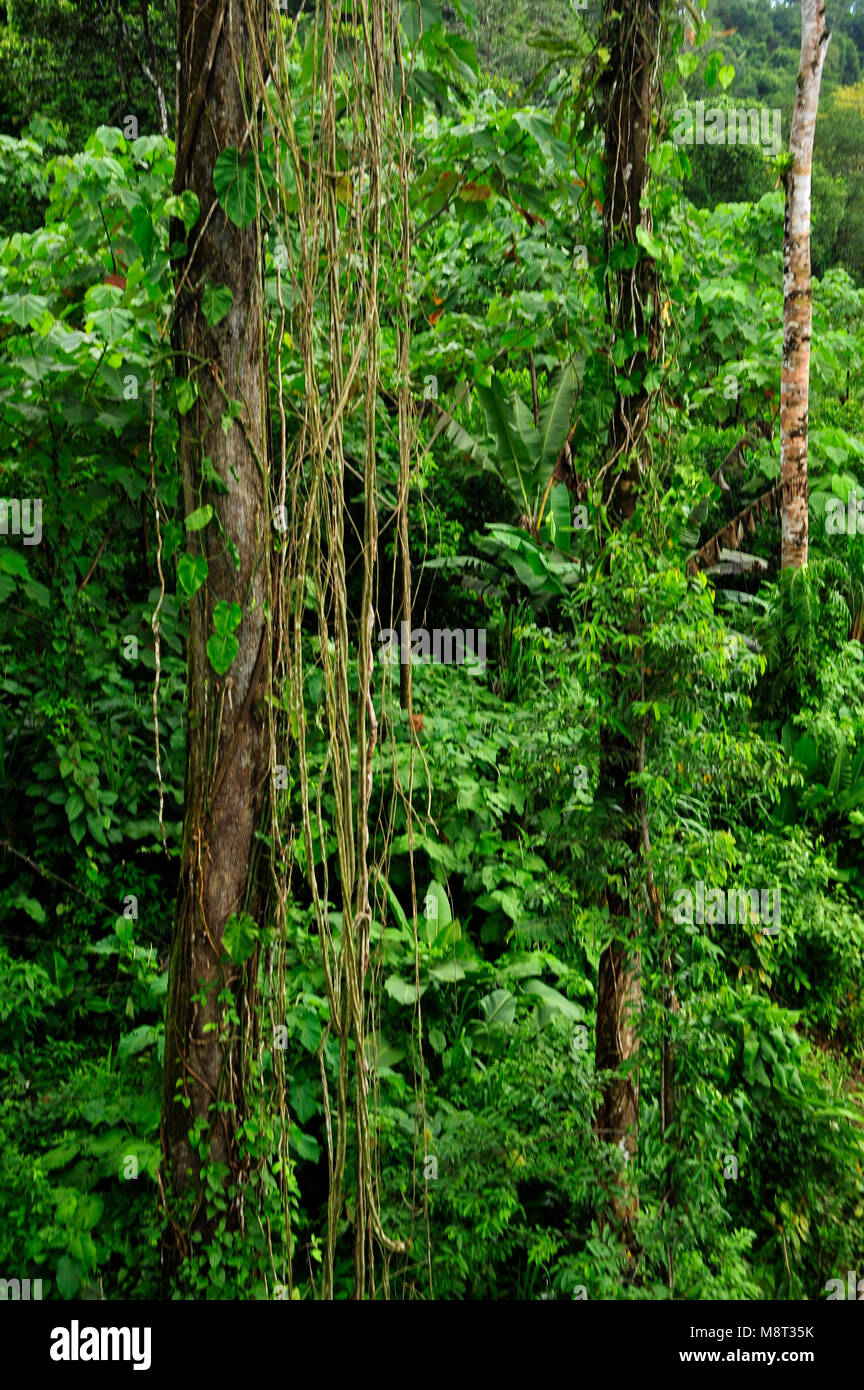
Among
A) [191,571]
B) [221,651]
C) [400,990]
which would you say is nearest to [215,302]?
[191,571]

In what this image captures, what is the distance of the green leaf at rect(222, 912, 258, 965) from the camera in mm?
2018

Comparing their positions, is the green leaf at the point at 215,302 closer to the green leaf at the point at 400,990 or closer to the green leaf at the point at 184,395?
the green leaf at the point at 184,395

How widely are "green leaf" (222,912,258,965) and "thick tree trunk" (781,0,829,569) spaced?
3.68 m

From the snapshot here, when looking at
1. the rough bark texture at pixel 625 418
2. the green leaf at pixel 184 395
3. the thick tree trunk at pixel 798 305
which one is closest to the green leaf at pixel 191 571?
the green leaf at pixel 184 395

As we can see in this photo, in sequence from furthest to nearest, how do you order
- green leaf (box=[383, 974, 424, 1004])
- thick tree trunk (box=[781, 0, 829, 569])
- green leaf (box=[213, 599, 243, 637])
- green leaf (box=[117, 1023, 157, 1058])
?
thick tree trunk (box=[781, 0, 829, 569])
green leaf (box=[383, 974, 424, 1004])
green leaf (box=[117, 1023, 157, 1058])
green leaf (box=[213, 599, 243, 637])

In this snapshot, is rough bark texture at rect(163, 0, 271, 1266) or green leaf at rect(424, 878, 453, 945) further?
green leaf at rect(424, 878, 453, 945)

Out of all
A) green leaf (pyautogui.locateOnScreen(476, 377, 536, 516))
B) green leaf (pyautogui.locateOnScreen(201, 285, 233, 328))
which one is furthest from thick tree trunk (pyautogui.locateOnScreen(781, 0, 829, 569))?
green leaf (pyautogui.locateOnScreen(201, 285, 233, 328))

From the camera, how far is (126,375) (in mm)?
2879

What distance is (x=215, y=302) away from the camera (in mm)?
1931

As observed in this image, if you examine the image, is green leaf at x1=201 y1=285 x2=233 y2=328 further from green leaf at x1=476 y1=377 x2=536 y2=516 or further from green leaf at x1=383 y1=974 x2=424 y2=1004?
green leaf at x1=476 y1=377 x2=536 y2=516

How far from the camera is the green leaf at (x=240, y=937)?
202cm

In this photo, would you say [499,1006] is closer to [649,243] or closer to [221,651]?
[221,651]

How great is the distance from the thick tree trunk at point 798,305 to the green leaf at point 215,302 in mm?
3602

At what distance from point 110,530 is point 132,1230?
2195 millimetres
